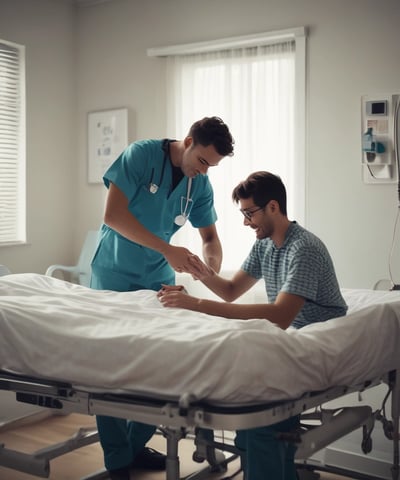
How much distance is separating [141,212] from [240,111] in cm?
122

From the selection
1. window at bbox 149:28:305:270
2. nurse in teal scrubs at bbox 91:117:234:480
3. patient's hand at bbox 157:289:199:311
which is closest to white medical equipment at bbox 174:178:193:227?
nurse in teal scrubs at bbox 91:117:234:480

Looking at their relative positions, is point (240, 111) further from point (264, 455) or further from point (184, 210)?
point (264, 455)

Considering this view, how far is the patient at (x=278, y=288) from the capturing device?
1684mm

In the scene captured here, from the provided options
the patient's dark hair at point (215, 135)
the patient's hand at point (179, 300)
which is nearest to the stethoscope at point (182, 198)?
the patient's dark hair at point (215, 135)

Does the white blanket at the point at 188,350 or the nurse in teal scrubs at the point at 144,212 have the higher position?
the nurse in teal scrubs at the point at 144,212

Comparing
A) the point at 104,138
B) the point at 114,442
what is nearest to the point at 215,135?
the point at 114,442

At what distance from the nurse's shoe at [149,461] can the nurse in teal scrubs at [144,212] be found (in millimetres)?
76

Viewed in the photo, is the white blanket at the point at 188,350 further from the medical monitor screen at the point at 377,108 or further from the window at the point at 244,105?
the window at the point at 244,105

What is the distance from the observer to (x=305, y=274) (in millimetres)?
1867

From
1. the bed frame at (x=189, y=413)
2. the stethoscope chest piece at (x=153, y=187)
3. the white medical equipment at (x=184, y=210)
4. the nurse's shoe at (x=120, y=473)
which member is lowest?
the nurse's shoe at (x=120, y=473)

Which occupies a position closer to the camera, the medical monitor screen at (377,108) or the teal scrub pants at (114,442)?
the teal scrub pants at (114,442)

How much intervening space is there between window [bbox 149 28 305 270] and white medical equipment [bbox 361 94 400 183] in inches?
13.8

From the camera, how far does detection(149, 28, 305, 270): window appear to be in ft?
10.9

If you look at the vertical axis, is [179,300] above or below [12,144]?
below
